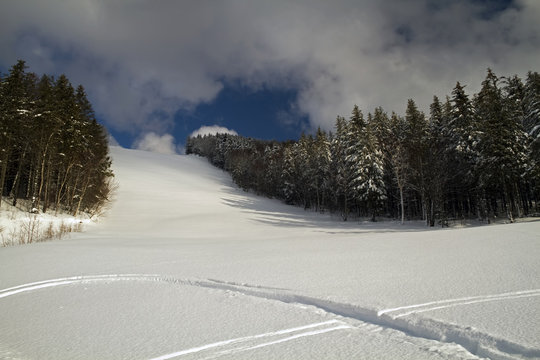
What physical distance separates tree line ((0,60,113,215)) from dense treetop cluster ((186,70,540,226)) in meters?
27.5

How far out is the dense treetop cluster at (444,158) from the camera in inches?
903

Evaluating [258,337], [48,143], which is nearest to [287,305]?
[258,337]

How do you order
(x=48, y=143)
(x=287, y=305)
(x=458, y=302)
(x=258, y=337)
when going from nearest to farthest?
(x=258, y=337), (x=458, y=302), (x=287, y=305), (x=48, y=143)

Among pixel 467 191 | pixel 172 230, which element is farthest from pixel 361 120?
pixel 172 230

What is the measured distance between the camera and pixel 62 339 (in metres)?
2.84

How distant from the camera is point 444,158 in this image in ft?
78.9

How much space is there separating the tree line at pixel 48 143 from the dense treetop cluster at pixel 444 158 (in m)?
27.5

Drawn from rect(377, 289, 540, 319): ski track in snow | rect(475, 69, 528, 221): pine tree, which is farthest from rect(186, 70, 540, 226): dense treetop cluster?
rect(377, 289, 540, 319): ski track in snow

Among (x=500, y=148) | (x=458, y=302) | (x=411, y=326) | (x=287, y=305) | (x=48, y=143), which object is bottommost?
(x=287, y=305)

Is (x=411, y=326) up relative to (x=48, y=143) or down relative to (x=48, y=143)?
down

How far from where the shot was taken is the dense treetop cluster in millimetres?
22938

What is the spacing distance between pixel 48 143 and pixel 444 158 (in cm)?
3267

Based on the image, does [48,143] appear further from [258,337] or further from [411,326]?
[411,326]

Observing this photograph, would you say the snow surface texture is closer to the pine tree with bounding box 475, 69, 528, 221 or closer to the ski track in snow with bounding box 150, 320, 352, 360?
the ski track in snow with bounding box 150, 320, 352, 360
